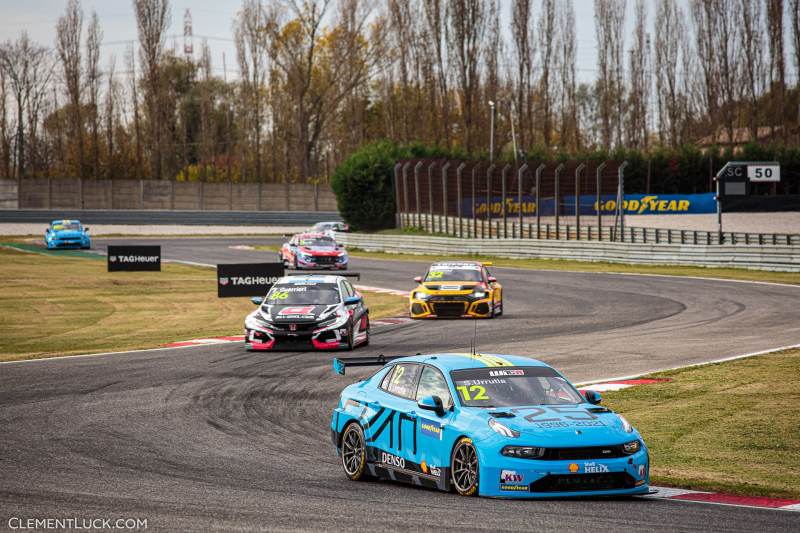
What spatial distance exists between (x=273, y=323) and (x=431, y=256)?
118 feet

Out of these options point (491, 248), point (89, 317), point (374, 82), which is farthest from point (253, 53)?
point (89, 317)

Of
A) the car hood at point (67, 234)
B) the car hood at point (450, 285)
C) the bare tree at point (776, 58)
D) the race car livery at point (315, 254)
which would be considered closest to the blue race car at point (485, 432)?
the car hood at point (450, 285)

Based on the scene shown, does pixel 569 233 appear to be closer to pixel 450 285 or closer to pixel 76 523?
pixel 450 285

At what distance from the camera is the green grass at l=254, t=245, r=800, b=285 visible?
4053 cm

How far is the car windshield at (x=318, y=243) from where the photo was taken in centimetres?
4744

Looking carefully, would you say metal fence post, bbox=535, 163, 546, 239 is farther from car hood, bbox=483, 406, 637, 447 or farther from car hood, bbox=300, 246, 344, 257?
car hood, bbox=483, 406, 637, 447

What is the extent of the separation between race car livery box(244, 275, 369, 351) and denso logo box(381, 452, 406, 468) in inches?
439

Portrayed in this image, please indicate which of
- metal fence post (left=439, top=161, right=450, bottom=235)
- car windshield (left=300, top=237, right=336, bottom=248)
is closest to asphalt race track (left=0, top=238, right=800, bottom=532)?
car windshield (left=300, top=237, right=336, bottom=248)

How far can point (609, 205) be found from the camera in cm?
6122

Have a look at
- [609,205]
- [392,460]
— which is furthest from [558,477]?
[609,205]

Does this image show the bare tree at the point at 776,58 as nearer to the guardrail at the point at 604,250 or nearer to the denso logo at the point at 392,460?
the guardrail at the point at 604,250

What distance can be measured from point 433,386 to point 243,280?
80.9 feet

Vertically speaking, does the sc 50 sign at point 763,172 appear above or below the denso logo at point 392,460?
above

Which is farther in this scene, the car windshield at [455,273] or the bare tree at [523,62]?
the bare tree at [523,62]
